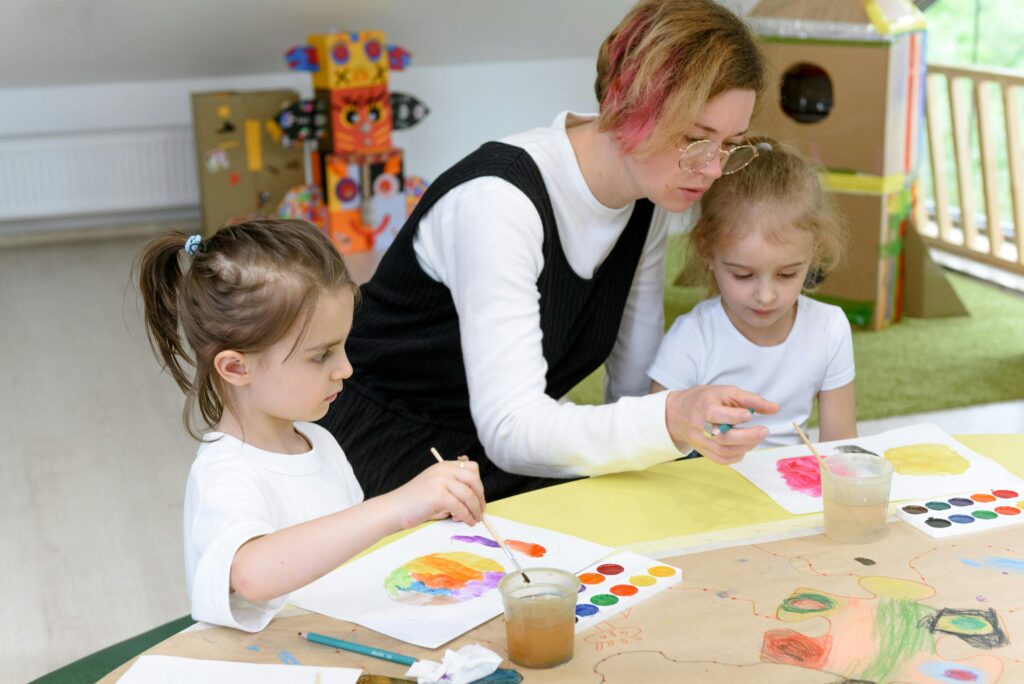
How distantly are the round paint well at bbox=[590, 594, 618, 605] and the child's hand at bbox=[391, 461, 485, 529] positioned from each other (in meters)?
0.14

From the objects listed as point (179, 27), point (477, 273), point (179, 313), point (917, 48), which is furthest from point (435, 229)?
point (179, 27)

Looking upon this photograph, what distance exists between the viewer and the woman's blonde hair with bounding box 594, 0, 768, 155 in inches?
57.5

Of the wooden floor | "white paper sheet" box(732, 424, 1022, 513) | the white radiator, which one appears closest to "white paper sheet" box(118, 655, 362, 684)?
"white paper sheet" box(732, 424, 1022, 513)

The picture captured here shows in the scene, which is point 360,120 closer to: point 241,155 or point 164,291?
point 241,155

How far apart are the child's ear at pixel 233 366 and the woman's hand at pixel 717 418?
1.55 ft

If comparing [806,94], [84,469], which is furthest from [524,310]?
[806,94]

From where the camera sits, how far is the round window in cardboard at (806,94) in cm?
377

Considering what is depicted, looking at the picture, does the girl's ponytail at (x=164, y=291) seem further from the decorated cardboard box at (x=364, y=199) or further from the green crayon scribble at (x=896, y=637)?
the decorated cardboard box at (x=364, y=199)

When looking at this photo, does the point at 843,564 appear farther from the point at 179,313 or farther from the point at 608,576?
the point at 179,313

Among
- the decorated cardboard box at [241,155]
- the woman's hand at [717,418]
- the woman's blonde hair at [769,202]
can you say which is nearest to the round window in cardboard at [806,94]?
the decorated cardboard box at [241,155]

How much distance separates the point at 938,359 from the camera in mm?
3574

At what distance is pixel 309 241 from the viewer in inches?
50.5

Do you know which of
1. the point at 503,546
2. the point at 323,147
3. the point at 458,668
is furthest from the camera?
the point at 323,147

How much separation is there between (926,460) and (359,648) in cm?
77
